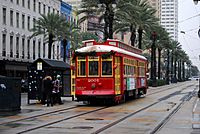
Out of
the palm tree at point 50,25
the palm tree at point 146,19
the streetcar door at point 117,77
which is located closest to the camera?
the streetcar door at point 117,77

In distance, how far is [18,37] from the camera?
6106cm

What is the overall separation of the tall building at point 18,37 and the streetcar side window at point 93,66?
98.4ft

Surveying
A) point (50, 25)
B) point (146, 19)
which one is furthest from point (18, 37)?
point (146, 19)

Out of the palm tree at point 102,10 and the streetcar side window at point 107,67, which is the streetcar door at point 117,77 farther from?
the palm tree at point 102,10

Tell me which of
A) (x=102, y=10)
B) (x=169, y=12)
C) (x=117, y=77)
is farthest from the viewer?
(x=169, y=12)

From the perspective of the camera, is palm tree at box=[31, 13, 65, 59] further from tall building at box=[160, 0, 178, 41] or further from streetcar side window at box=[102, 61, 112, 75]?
streetcar side window at box=[102, 61, 112, 75]

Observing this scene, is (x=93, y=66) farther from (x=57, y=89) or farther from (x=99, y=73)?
(x=57, y=89)

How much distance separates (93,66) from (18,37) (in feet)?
121

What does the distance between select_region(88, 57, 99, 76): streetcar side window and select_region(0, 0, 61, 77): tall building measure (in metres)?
30.0

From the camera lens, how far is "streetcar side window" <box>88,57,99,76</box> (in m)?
25.9

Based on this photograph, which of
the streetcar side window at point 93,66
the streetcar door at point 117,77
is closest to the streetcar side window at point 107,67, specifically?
the streetcar side window at point 93,66

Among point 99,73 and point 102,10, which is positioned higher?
point 102,10

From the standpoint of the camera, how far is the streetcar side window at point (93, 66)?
25931 mm

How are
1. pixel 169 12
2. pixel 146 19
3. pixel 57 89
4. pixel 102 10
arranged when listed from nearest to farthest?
pixel 57 89 < pixel 102 10 < pixel 146 19 < pixel 169 12
